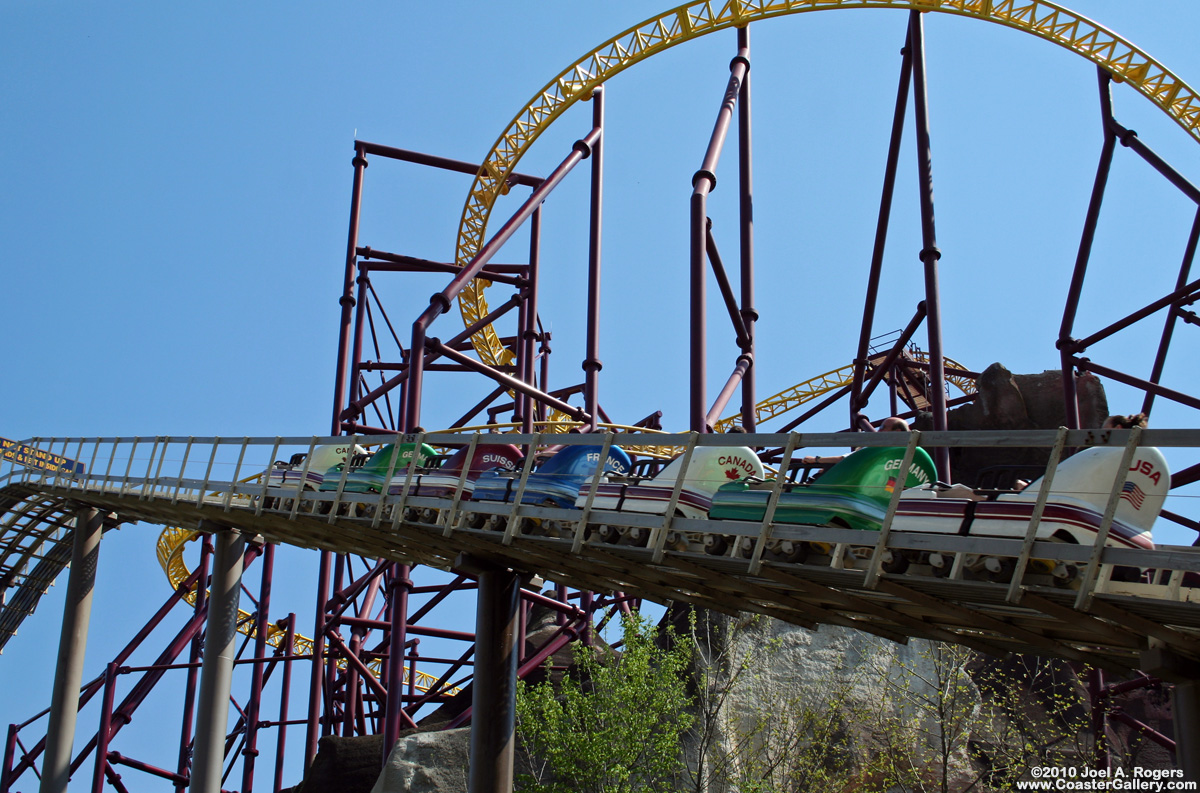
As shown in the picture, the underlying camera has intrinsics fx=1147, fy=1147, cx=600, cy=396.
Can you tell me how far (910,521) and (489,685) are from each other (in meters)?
4.36

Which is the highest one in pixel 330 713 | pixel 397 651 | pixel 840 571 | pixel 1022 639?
pixel 840 571

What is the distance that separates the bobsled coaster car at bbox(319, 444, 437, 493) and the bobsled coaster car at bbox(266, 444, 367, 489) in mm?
240

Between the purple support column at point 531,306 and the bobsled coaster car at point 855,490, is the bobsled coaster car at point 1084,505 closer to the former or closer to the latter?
the bobsled coaster car at point 855,490

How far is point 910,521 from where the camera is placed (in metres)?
6.41

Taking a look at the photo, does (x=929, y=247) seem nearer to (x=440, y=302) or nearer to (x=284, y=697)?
(x=440, y=302)

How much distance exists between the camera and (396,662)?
1320 centimetres

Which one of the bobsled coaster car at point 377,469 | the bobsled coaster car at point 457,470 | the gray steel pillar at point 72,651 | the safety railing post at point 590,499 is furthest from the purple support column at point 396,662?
the safety railing post at point 590,499

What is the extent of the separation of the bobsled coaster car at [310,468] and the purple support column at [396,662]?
2.17 m

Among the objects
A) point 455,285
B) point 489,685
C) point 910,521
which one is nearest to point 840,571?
point 910,521

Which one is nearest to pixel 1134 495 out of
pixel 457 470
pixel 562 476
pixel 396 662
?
pixel 562 476

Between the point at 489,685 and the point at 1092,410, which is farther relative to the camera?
the point at 1092,410

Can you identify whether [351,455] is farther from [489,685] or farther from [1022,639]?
[1022,639]

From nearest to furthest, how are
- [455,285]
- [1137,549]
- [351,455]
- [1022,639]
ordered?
[1137,549] < [1022,639] < [351,455] < [455,285]

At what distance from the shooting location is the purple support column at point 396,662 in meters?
13.1
